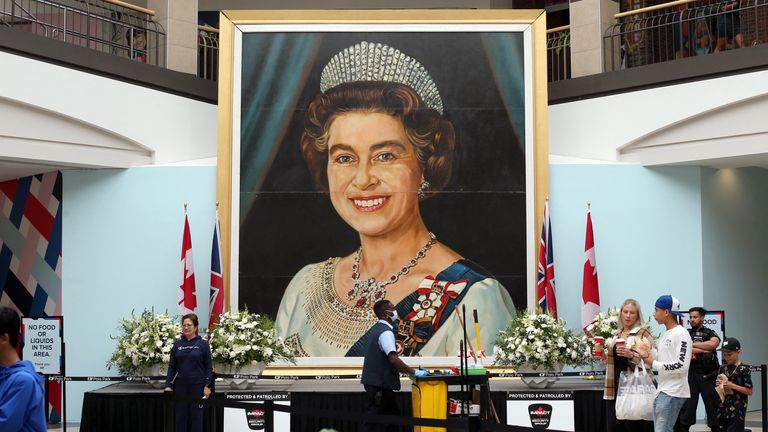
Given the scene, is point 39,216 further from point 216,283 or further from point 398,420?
point 398,420

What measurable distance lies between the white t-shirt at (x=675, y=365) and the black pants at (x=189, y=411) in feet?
15.2

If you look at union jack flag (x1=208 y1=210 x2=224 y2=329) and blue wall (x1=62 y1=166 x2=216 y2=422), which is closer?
union jack flag (x1=208 y1=210 x2=224 y2=329)

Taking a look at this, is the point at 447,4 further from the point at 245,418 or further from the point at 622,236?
the point at 245,418

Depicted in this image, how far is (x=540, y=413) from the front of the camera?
12.0 metres

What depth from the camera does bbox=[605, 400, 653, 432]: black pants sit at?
8.80 meters

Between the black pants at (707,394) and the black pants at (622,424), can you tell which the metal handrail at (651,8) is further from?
the black pants at (622,424)

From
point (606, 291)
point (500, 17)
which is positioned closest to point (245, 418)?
point (606, 291)

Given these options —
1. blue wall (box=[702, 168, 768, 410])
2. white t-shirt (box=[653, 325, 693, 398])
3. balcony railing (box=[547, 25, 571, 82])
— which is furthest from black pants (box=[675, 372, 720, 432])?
balcony railing (box=[547, 25, 571, 82])

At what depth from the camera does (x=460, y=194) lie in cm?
1490

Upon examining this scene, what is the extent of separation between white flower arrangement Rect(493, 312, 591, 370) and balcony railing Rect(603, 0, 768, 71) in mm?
4606

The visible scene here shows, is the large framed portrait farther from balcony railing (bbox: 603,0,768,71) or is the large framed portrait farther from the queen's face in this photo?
balcony railing (bbox: 603,0,768,71)

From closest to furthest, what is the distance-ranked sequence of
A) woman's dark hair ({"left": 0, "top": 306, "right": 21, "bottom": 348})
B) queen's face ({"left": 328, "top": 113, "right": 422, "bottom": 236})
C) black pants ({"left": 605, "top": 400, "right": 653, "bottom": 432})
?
woman's dark hair ({"left": 0, "top": 306, "right": 21, "bottom": 348})
black pants ({"left": 605, "top": 400, "right": 653, "bottom": 432})
queen's face ({"left": 328, "top": 113, "right": 422, "bottom": 236})

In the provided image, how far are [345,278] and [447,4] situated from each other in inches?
368

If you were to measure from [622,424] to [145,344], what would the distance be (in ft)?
20.5
